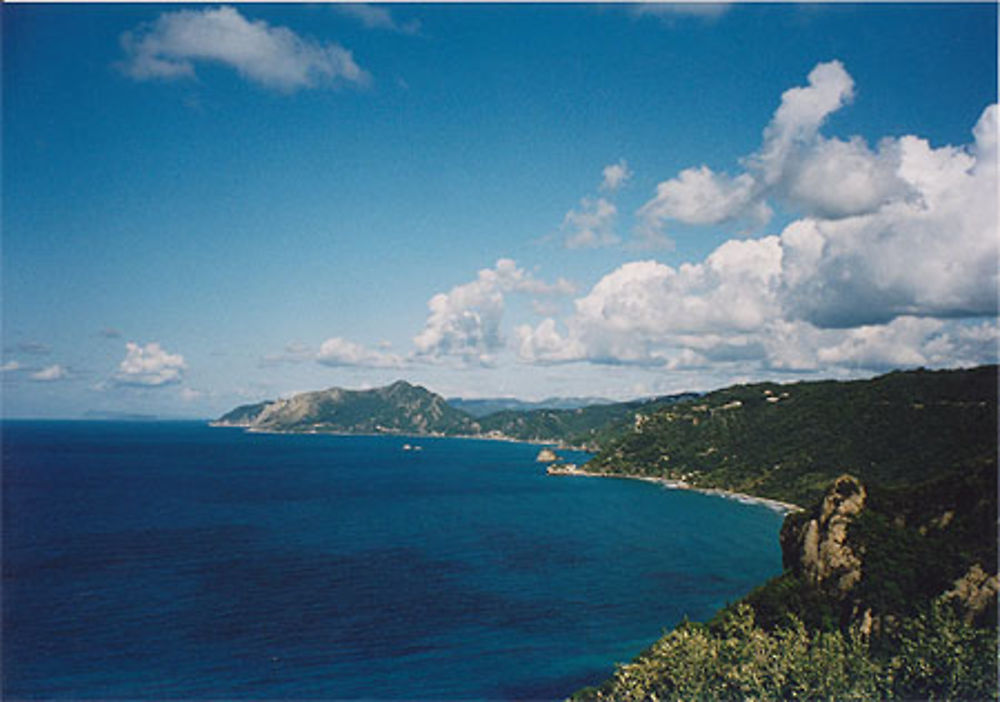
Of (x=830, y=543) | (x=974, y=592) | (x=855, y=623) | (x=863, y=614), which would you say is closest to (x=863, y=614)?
(x=863, y=614)

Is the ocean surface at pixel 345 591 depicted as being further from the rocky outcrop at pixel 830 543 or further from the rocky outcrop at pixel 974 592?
the rocky outcrop at pixel 974 592

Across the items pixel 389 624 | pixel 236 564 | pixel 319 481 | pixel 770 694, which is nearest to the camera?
pixel 770 694

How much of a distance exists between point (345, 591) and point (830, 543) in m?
55.7

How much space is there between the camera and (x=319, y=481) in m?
195

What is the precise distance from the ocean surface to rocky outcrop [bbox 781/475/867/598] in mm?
18375

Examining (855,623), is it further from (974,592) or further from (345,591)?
(345,591)

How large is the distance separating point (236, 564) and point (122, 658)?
34.0 metres

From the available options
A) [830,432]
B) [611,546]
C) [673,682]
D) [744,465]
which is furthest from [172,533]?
[830,432]

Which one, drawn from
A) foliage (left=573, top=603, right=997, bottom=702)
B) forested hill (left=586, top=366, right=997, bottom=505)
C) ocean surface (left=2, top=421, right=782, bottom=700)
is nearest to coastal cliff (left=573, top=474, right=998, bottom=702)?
foliage (left=573, top=603, right=997, bottom=702)

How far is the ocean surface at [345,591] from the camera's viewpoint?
178ft

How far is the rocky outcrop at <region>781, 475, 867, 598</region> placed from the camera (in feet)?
172

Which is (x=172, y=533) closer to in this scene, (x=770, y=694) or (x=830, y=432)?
(x=770, y=694)

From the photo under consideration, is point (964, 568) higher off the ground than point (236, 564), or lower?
higher

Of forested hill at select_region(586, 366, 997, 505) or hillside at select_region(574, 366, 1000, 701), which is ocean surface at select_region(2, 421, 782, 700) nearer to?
hillside at select_region(574, 366, 1000, 701)
